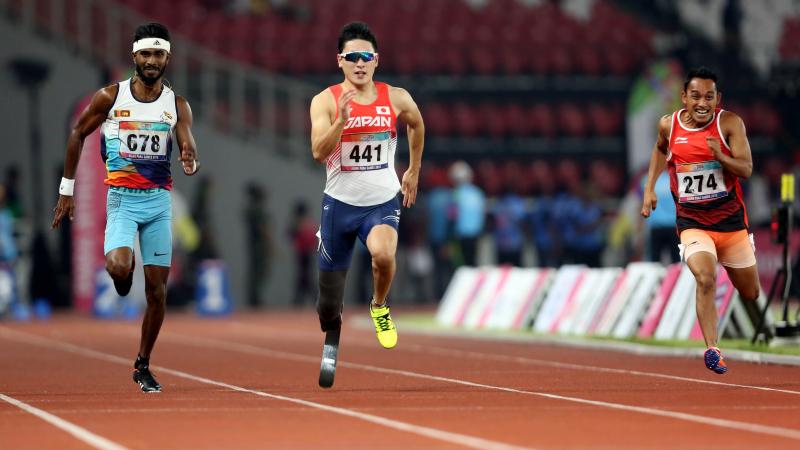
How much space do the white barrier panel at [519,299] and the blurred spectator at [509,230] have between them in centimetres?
789

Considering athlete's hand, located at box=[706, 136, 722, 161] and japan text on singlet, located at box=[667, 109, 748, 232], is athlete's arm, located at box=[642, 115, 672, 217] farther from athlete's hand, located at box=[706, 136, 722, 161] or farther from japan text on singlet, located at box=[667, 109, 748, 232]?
athlete's hand, located at box=[706, 136, 722, 161]

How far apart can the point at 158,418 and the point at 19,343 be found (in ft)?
34.7

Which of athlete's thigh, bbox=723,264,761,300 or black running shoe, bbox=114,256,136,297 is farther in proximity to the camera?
athlete's thigh, bbox=723,264,761,300

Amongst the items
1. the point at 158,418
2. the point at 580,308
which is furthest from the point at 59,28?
the point at 158,418

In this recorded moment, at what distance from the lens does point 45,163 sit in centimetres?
3061

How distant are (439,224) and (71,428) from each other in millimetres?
21602

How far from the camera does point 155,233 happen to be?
38.8 feet

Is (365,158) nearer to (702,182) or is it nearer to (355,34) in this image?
(355,34)

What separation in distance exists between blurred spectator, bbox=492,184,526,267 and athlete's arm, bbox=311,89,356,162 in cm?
1911

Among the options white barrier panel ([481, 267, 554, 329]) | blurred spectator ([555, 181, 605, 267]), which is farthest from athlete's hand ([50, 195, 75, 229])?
blurred spectator ([555, 181, 605, 267])

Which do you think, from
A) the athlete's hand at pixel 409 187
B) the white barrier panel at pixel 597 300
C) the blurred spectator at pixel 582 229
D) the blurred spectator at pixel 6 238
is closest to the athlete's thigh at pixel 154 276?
the athlete's hand at pixel 409 187

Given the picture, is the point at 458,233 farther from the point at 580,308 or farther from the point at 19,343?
the point at 19,343

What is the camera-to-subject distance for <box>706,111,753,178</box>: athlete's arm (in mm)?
12633

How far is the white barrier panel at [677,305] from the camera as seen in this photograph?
687 inches
